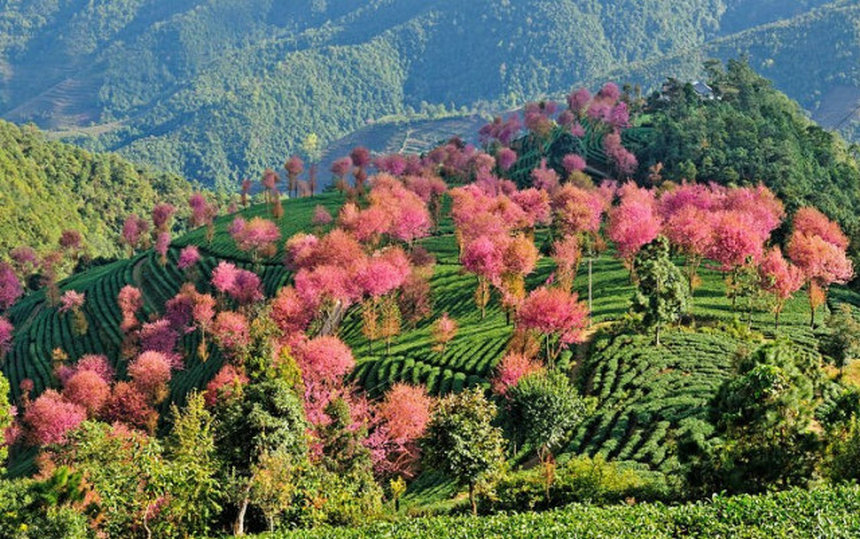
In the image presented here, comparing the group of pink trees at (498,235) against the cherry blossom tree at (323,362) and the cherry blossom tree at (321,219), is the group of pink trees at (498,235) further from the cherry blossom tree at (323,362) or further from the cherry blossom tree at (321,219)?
the cherry blossom tree at (321,219)

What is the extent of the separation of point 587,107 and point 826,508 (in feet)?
456

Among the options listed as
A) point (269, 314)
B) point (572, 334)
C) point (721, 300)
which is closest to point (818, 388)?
point (572, 334)

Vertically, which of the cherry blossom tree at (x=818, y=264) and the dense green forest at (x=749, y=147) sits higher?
the dense green forest at (x=749, y=147)

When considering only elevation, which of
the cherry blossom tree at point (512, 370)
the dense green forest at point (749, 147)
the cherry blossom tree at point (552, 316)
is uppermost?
the dense green forest at point (749, 147)

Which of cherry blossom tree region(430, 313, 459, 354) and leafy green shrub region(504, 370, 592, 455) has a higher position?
leafy green shrub region(504, 370, 592, 455)

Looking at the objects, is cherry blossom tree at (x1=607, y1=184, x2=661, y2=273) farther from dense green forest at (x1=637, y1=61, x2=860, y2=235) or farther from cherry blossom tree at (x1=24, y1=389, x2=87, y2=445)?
cherry blossom tree at (x1=24, y1=389, x2=87, y2=445)

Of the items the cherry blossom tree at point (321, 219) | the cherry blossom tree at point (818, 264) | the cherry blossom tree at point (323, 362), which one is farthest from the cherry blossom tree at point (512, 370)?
the cherry blossom tree at point (321, 219)

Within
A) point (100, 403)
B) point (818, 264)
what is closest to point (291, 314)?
point (100, 403)

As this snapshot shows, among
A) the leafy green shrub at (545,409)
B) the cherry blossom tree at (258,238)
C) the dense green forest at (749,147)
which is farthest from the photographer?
the cherry blossom tree at (258,238)

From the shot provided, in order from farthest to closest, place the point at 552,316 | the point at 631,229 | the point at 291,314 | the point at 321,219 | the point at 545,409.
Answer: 1. the point at 321,219
2. the point at 291,314
3. the point at 631,229
4. the point at 552,316
5. the point at 545,409

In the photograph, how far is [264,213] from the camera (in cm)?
14312

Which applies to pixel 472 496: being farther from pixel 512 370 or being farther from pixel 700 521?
pixel 512 370

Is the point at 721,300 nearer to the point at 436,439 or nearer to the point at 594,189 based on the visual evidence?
the point at 436,439

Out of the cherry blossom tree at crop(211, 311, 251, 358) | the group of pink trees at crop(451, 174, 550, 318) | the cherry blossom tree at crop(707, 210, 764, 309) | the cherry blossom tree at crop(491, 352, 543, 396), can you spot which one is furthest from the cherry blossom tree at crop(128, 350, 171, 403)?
the cherry blossom tree at crop(707, 210, 764, 309)
